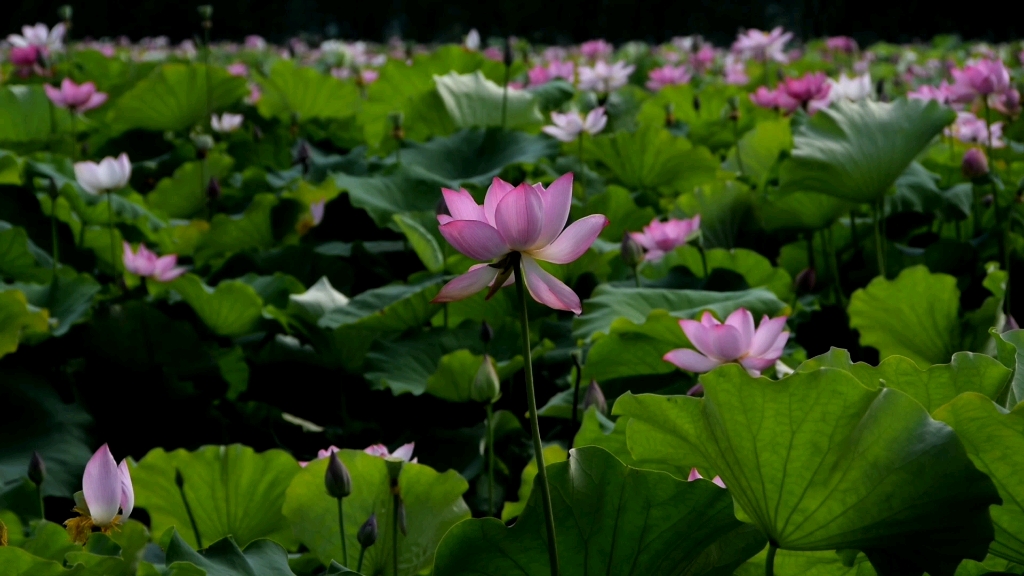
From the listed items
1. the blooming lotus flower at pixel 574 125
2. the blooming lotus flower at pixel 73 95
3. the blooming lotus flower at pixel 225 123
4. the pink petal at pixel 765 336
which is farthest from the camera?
the blooming lotus flower at pixel 225 123

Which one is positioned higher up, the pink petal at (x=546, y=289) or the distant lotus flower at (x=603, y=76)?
the pink petal at (x=546, y=289)

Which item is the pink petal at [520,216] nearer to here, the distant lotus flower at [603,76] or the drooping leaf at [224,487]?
the drooping leaf at [224,487]

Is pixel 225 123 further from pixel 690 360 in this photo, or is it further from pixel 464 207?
pixel 464 207

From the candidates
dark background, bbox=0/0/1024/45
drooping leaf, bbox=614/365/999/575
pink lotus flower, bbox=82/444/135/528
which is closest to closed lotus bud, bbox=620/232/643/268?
drooping leaf, bbox=614/365/999/575

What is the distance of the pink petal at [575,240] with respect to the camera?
70 cm

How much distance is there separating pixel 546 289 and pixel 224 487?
1.82ft

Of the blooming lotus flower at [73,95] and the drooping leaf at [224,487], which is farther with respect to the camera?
the blooming lotus flower at [73,95]

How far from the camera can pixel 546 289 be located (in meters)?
0.71

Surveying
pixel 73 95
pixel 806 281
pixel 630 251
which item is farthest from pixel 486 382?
pixel 73 95

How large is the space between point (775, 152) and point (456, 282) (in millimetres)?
1778

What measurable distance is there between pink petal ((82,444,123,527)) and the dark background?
9802mm

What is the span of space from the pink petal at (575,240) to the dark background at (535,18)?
971 cm

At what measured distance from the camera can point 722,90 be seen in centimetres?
332

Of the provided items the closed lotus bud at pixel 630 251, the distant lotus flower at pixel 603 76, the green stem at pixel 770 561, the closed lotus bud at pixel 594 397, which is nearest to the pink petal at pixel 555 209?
the green stem at pixel 770 561
